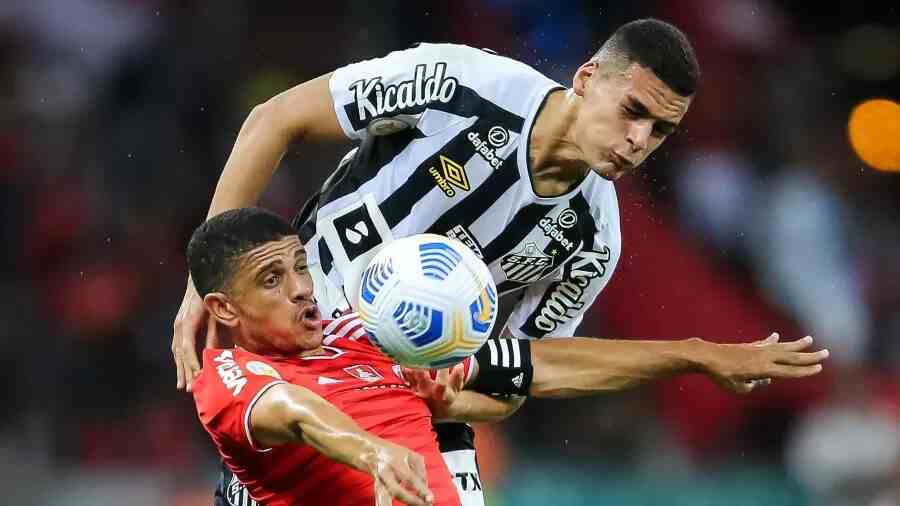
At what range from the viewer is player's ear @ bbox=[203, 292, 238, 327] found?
3.55m

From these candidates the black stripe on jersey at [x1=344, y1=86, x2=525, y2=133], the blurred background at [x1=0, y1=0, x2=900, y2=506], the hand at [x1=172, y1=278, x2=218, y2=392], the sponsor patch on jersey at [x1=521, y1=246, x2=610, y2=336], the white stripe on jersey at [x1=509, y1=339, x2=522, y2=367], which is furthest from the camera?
the blurred background at [x1=0, y1=0, x2=900, y2=506]

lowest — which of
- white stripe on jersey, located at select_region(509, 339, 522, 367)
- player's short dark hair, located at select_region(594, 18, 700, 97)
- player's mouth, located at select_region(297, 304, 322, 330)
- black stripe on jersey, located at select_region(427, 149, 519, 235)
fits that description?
white stripe on jersey, located at select_region(509, 339, 522, 367)

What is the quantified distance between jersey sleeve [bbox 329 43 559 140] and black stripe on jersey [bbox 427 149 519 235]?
0.16 metres

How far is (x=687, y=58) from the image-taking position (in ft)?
12.4

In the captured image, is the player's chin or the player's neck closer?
the player's chin

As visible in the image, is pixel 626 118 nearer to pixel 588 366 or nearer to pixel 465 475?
pixel 588 366

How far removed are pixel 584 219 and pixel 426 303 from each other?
1.02 metres

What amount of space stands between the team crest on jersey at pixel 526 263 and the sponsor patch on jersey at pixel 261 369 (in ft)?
3.26

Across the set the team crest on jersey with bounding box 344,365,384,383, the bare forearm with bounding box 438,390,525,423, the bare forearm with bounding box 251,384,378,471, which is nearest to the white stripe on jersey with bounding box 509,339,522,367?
the bare forearm with bounding box 438,390,525,423

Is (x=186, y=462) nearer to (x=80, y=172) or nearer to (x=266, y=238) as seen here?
(x=80, y=172)

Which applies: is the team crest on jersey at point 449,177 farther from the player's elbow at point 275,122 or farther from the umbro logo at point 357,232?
the player's elbow at point 275,122

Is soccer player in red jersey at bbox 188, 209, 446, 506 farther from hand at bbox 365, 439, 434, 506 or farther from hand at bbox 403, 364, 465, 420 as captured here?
hand at bbox 365, 439, 434, 506

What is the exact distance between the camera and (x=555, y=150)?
394 centimetres

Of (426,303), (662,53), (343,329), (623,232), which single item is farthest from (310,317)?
(623,232)
